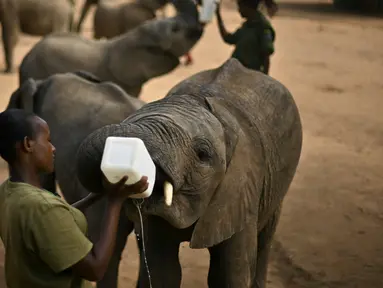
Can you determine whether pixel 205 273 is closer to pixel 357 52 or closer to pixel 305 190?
pixel 305 190

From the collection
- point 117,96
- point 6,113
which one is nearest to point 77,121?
point 117,96

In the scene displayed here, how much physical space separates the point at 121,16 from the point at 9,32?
5.81 ft

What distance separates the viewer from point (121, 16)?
1025 centimetres

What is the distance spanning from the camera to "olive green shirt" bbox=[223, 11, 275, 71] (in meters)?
5.48

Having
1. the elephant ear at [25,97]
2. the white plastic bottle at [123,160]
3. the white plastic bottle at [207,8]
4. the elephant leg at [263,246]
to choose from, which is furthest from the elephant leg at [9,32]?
the white plastic bottle at [123,160]

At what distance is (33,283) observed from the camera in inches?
82.2

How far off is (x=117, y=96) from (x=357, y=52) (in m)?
8.85

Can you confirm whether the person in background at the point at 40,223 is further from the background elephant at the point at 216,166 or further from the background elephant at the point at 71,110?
the background elephant at the point at 71,110

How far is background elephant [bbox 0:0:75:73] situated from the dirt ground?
81 centimetres

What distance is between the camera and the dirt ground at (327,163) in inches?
175

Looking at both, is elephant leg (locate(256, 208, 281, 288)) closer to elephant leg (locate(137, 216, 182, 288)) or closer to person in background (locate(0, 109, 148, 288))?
elephant leg (locate(137, 216, 182, 288))

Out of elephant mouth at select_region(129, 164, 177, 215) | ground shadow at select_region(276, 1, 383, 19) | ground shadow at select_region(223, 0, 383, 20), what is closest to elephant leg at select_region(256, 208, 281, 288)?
elephant mouth at select_region(129, 164, 177, 215)

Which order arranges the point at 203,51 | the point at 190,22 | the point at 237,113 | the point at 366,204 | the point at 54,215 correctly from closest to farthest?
the point at 54,215, the point at 237,113, the point at 366,204, the point at 190,22, the point at 203,51

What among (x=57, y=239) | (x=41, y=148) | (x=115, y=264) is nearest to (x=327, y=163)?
(x=115, y=264)
